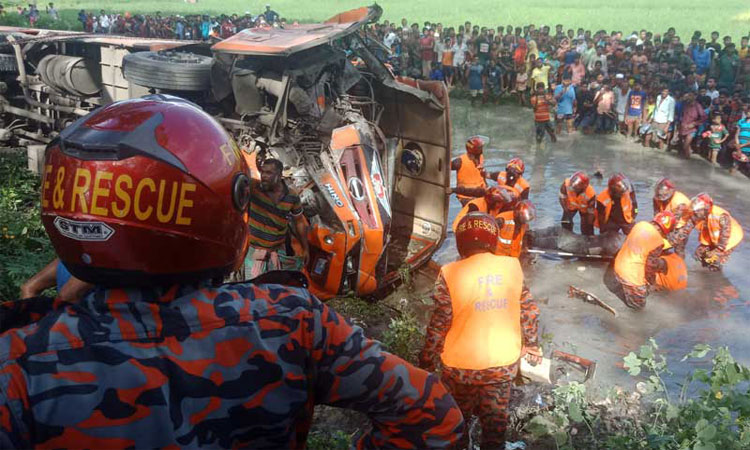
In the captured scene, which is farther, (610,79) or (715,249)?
(610,79)

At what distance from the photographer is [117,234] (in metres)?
1.37

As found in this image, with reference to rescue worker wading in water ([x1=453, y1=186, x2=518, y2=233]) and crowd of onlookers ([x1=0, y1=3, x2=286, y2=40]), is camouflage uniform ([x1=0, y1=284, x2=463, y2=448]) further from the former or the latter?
crowd of onlookers ([x1=0, y1=3, x2=286, y2=40])

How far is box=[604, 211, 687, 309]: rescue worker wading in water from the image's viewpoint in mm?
6879

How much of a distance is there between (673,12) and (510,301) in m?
42.3

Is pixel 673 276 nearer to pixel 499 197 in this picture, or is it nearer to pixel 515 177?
pixel 499 197

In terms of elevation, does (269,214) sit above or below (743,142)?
above

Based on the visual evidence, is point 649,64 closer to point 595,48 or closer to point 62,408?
point 595,48

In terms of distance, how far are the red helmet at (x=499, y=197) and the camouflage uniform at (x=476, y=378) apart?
3124 millimetres

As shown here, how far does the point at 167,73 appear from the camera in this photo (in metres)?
7.46

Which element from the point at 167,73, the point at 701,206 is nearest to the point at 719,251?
the point at 701,206

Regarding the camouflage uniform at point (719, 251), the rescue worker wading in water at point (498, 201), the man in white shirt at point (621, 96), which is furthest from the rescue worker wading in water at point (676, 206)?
the man in white shirt at point (621, 96)

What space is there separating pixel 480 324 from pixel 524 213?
3.36 m

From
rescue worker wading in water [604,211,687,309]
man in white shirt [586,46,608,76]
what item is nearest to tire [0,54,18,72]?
rescue worker wading in water [604,211,687,309]

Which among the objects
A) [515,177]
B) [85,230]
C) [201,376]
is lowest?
[515,177]
